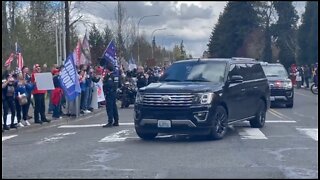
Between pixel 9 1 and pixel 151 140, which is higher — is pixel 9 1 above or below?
above

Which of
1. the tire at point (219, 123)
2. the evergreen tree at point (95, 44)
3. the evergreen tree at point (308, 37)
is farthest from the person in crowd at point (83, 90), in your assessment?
the evergreen tree at point (308, 37)

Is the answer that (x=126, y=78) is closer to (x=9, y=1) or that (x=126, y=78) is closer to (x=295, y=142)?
(x=9, y=1)

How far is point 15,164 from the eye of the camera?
42.1 feet

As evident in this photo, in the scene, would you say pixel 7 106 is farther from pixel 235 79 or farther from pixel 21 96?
pixel 235 79

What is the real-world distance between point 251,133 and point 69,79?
796 cm

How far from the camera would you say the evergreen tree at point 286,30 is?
72.4 m

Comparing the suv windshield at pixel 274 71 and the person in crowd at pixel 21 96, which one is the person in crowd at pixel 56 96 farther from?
the suv windshield at pixel 274 71

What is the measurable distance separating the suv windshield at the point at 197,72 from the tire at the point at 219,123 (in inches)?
32.2

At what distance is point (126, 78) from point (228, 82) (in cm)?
1668

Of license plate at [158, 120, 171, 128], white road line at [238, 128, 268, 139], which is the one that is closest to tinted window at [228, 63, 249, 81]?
white road line at [238, 128, 268, 139]

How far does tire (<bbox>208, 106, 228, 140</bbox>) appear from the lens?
15950 mm

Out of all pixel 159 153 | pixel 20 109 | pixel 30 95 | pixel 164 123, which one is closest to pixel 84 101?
pixel 30 95

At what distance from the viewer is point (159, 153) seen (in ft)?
45.8

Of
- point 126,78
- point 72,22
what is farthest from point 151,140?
point 72,22
